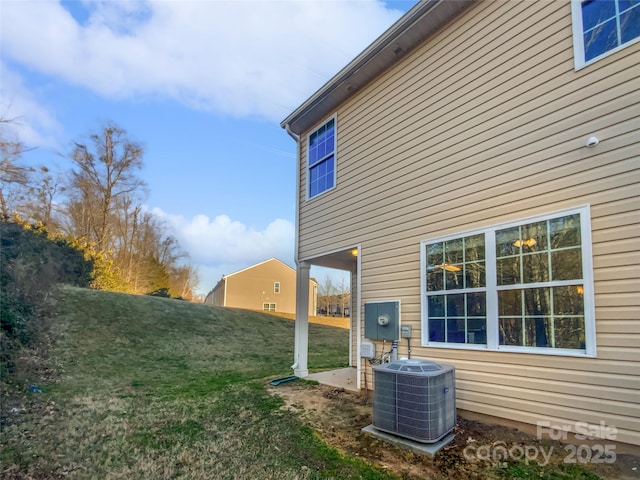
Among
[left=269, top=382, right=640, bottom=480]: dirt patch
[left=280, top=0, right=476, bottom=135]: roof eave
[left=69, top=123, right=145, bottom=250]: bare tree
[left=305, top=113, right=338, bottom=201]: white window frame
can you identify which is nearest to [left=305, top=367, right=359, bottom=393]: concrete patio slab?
[left=269, top=382, right=640, bottom=480]: dirt patch

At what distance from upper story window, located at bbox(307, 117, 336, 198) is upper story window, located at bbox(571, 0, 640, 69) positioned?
3.92 m

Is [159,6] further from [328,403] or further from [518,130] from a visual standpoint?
[328,403]

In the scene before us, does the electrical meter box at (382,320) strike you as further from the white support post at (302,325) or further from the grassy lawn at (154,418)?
the white support post at (302,325)

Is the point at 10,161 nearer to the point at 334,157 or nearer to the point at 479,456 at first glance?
the point at 334,157

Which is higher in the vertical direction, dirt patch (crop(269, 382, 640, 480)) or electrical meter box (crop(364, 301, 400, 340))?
electrical meter box (crop(364, 301, 400, 340))

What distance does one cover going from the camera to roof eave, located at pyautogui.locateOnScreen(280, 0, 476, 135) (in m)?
4.44

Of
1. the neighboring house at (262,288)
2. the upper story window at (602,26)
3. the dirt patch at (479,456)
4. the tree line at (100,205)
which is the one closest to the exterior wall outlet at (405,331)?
the dirt patch at (479,456)

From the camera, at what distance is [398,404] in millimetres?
3371

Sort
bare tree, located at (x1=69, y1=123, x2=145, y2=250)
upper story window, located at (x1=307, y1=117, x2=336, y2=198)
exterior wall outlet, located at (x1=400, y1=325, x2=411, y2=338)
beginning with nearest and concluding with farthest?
exterior wall outlet, located at (x1=400, y1=325, x2=411, y2=338)
upper story window, located at (x1=307, y1=117, x2=336, y2=198)
bare tree, located at (x1=69, y1=123, x2=145, y2=250)

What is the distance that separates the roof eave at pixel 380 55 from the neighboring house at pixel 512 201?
0.09 ft

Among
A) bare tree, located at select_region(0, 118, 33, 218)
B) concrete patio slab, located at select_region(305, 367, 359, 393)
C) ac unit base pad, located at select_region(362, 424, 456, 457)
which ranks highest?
bare tree, located at select_region(0, 118, 33, 218)

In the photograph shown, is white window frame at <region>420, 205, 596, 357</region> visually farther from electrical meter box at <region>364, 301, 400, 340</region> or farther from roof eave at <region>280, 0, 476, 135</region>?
roof eave at <region>280, 0, 476, 135</region>

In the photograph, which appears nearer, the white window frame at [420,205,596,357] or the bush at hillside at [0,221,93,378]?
the white window frame at [420,205,596,357]

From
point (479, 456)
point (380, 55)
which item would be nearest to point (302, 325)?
point (479, 456)
